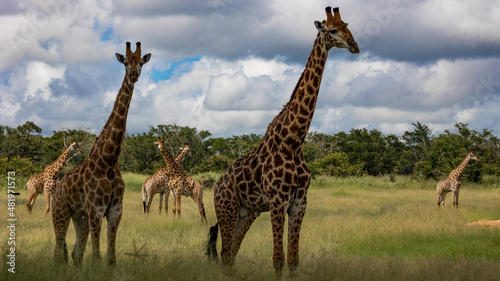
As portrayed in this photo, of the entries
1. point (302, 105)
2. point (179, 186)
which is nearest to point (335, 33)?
point (302, 105)

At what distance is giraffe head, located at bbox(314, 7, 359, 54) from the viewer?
19.4 ft

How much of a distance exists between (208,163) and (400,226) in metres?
24.8

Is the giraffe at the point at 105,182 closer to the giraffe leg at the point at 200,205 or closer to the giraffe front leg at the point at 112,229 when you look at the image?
the giraffe front leg at the point at 112,229

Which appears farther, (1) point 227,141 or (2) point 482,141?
(1) point 227,141

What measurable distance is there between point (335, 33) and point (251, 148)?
29697mm

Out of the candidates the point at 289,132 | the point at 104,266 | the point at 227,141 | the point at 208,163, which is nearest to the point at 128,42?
the point at 289,132

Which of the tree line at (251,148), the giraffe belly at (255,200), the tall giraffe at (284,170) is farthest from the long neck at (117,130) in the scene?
the tree line at (251,148)

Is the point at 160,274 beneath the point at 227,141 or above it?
beneath

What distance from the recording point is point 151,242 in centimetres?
1020

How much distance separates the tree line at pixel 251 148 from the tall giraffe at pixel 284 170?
24.9m

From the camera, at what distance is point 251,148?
35688mm

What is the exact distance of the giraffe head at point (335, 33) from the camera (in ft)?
19.4

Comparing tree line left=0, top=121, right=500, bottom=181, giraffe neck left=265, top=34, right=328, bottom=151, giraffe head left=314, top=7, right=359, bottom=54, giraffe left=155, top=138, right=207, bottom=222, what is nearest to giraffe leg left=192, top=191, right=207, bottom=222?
giraffe left=155, top=138, right=207, bottom=222

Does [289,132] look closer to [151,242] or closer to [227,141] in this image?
[151,242]
